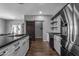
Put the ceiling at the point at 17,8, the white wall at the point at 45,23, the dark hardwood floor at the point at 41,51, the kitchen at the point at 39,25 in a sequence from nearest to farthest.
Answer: the ceiling at the point at 17,8
the kitchen at the point at 39,25
the dark hardwood floor at the point at 41,51
the white wall at the point at 45,23

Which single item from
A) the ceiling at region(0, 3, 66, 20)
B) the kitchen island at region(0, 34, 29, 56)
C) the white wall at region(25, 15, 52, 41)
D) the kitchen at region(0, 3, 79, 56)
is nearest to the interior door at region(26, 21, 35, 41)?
the kitchen at region(0, 3, 79, 56)

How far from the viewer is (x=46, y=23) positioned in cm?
488

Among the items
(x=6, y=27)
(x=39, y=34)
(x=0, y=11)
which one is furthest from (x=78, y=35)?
(x=39, y=34)

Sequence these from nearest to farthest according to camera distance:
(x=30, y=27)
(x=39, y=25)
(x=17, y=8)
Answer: (x=17, y=8), (x=39, y=25), (x=30, y=27)

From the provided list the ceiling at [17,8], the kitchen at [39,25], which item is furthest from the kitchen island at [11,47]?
the ceiling at [17,8]

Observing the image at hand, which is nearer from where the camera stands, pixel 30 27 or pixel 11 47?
pixel 11 47

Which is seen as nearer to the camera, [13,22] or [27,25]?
[13,22]

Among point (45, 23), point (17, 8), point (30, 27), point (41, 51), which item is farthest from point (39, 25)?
point (17, 8)

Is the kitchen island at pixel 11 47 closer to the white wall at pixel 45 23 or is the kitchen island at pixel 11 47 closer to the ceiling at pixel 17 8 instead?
the ceiling at pixel 17 8

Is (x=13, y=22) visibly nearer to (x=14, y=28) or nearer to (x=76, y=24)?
(x=14, y=28)

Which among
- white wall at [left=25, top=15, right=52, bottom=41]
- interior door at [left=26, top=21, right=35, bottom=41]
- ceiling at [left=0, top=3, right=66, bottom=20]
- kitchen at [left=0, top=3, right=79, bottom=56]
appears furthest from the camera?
interior door at [left=26, top=21, right=35, bottom=41]

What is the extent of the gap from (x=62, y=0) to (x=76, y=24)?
2.55 ft

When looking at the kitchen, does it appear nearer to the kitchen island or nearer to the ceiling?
the ceiling

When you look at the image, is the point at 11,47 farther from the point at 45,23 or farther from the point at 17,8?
the point at 45,23
